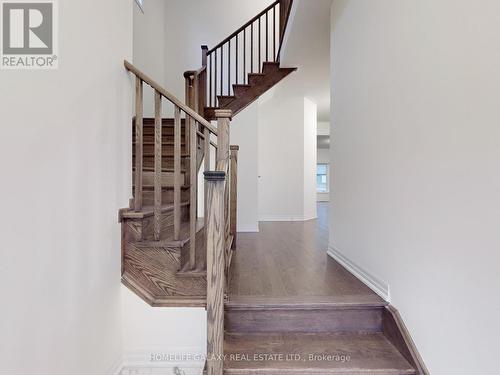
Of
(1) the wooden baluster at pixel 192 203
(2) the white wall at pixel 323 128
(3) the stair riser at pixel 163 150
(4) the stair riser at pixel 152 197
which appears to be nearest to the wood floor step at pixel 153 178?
(4) the stair riser at pixel 152 197

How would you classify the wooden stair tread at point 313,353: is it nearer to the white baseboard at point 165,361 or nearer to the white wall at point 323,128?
the white baseboard at point 165,361

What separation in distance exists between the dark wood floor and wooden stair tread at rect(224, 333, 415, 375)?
8.2 inches

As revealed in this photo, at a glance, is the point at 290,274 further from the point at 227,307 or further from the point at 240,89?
the point at 240,89

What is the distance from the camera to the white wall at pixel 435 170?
39.3 inches

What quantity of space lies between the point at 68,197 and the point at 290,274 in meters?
1.63

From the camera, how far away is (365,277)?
1.97 metres

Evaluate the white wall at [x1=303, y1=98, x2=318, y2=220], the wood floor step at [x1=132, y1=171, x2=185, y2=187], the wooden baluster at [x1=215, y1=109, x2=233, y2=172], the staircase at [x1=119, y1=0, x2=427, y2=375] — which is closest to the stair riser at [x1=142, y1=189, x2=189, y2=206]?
the wood floor step at [x1=132, y1=171, x2=185, y2=187]

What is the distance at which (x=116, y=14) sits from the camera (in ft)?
5.67

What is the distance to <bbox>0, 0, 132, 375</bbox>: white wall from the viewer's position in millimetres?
995

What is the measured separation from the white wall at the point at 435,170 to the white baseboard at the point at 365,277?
5 cm

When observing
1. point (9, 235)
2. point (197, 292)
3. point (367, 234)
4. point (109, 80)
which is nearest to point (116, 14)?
point (109, 80)

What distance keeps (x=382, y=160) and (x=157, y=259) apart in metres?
1.56

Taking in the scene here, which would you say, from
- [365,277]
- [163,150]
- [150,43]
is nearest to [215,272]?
[365,277]

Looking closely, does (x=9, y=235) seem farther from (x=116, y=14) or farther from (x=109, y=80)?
(x=116, y=14)
